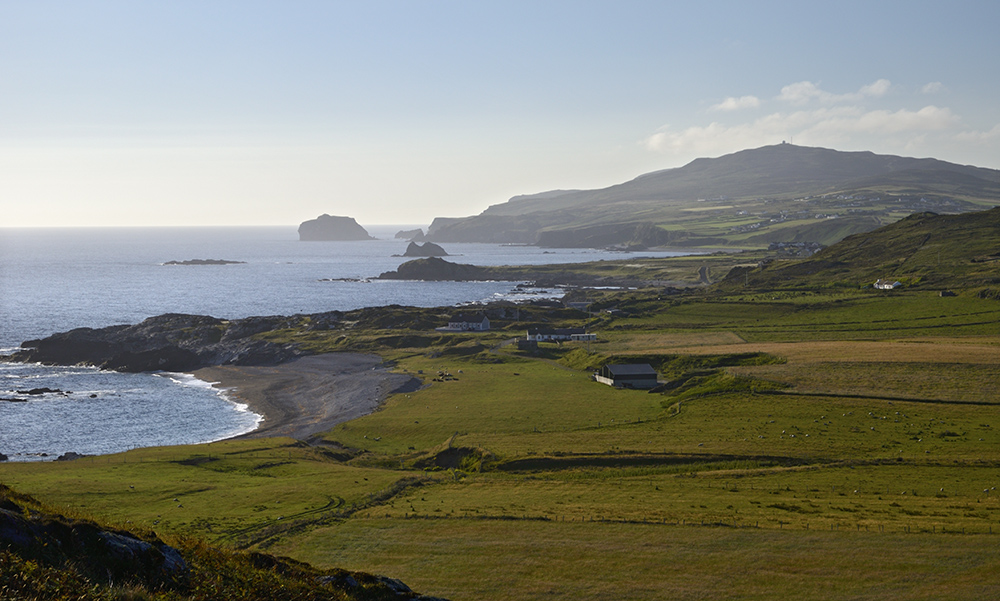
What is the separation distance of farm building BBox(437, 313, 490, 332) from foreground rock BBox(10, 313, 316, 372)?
2718 cm

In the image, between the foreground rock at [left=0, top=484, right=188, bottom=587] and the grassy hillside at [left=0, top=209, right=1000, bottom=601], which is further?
the grassy hillside at [left=0, top=209, right=1000, bottom=601]

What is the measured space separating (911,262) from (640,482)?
15167 cm

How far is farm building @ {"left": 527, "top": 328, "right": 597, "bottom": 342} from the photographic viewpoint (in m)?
109

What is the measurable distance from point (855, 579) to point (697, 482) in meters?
15.5

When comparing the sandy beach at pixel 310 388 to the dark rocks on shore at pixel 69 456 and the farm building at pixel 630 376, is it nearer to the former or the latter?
the dark rocks on shore at pixel 69 456

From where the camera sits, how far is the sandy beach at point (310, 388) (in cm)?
7144

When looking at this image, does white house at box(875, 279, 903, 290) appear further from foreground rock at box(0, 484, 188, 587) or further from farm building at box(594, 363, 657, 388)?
foreground rock at box(0, 484, 188, 587)

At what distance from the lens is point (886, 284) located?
5595 inches

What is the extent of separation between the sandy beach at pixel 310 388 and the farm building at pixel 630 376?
21.7m

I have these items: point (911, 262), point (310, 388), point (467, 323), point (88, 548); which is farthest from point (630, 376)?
point (911, 262)

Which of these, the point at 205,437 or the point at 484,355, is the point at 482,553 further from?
the point at 484,355

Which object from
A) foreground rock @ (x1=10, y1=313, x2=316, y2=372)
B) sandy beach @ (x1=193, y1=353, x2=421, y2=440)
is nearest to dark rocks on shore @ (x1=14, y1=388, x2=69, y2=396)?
foreground rock @ (x1=10, y1=313, x2=316, y2=372)

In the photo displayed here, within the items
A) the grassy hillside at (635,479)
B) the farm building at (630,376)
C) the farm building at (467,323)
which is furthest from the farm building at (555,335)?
the farm building at (630,376)

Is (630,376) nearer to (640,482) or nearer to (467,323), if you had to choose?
(640,482)
